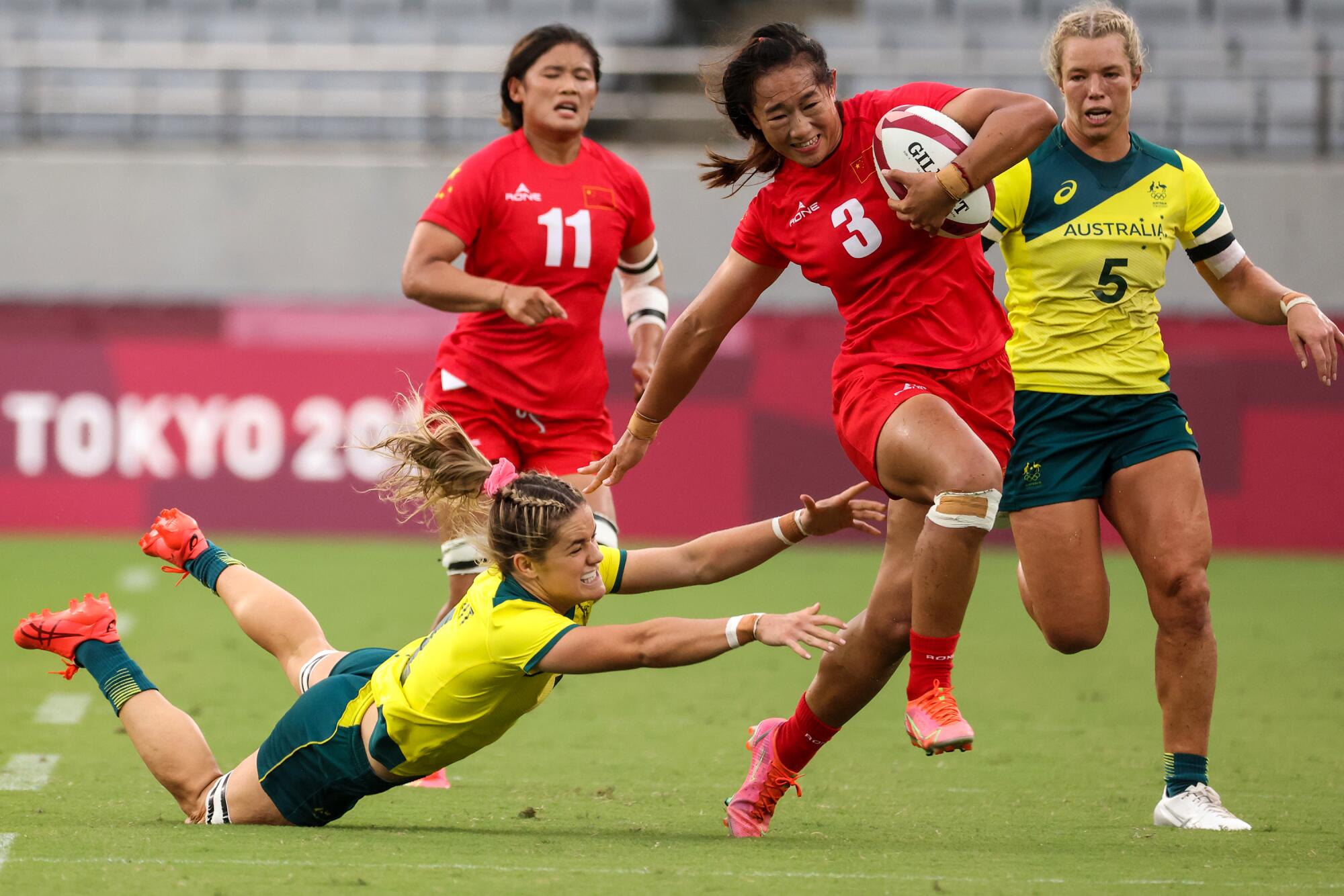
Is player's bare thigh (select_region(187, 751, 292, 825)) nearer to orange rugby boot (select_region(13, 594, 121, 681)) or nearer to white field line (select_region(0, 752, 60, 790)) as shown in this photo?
orange rugby boot (select_region(13, 594, 121, 681))

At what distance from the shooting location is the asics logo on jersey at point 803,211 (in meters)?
4.57

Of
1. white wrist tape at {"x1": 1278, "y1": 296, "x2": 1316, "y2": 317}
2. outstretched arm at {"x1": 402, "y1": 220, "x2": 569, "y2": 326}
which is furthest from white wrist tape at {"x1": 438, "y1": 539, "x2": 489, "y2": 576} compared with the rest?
white wrist tape at {"x1": 1278, "y1": 296, "x2": 1316, "y2": 317}

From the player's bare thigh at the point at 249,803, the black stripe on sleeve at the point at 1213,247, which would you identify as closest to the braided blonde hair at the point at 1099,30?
the black stripe on sleeve at the point at 1213,247

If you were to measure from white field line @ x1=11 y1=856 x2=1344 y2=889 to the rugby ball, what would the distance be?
166 cm

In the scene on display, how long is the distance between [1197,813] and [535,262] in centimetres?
269

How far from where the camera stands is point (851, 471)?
12273mm

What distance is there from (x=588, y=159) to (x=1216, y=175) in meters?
9.35

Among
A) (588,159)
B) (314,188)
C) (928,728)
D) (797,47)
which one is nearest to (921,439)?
(928,728)

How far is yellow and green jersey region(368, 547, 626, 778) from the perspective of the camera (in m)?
4.11

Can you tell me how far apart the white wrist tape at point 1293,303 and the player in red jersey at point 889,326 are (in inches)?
34.9

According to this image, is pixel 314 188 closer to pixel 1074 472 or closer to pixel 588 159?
pixel 588 159

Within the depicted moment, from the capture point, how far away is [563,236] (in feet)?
18.7

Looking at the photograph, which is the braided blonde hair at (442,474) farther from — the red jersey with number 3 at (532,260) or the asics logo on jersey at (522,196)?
the asics logo on jersey at (522,196)

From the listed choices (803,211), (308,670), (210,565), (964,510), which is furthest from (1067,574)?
(210,565)
